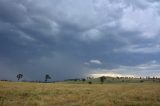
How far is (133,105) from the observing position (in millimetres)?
34156

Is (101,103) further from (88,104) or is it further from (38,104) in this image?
(38,104)

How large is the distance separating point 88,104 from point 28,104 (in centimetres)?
755

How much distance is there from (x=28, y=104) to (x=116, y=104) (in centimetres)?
1107

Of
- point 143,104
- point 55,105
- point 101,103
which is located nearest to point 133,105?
point 143,104

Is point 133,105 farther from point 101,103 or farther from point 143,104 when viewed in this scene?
point 101,103

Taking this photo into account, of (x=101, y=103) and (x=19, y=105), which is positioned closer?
(x=19, y=105)

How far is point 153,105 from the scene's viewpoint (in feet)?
109

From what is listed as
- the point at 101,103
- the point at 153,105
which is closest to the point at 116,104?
the point at 101,103

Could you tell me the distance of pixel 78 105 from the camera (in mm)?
33250

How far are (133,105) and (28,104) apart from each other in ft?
43.2

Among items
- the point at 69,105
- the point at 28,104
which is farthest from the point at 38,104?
the point at 69,105

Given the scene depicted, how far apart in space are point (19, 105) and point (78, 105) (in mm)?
7121

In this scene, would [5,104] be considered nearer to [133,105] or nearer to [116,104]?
[116,104]

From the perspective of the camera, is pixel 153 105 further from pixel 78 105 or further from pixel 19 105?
pixel 19 105
